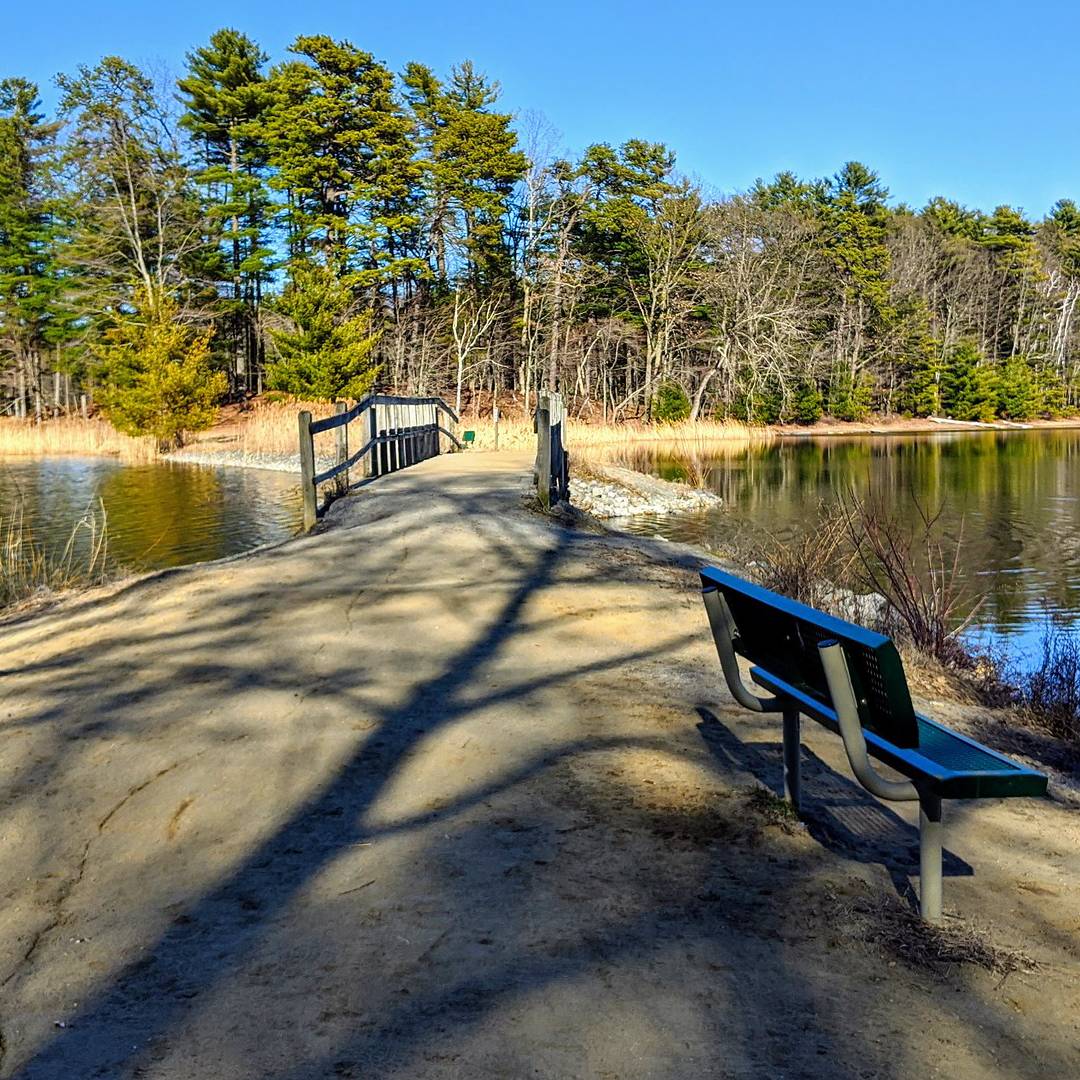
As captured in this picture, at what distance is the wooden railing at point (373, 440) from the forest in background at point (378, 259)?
58.4 ft

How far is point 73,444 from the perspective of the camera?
34.3 m

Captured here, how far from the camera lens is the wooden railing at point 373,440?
38.1 ft

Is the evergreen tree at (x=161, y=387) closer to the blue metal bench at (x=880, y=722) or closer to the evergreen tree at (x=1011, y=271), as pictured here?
the blue metal bench at (x=880, y=722)

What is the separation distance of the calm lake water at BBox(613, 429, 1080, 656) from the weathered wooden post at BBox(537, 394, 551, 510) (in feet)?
10.2

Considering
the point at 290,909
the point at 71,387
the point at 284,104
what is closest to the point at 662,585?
the point at 290,909

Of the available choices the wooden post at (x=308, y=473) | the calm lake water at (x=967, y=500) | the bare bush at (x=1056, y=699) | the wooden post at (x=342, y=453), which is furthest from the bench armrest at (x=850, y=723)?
the wooden post at (x=342, y=453)

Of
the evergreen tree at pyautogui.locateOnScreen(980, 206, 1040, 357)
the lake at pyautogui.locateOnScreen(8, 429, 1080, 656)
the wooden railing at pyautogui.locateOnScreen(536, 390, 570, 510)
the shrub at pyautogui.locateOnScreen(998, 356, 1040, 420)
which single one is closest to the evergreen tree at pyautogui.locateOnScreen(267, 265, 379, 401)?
the lake at pyautogui.locateOnScreen(8, 429, 1080, 656)

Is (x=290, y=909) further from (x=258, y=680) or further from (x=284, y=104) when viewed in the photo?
(x=284, y=104)

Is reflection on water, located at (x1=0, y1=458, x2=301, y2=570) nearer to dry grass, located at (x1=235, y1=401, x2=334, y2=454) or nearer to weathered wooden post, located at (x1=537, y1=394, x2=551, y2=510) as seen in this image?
dry grass, located at (x1=235, y1=401, x2=334, y2=454)

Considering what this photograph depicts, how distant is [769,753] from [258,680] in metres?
2.70

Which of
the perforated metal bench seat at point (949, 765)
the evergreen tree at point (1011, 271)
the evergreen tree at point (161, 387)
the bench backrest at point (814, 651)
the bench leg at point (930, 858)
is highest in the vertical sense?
the evergreen tree at point (1011, 271)

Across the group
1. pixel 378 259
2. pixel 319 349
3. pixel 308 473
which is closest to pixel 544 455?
pixel 308 473

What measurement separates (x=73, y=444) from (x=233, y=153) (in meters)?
20.9

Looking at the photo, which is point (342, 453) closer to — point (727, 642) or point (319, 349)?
point (727, 642)
